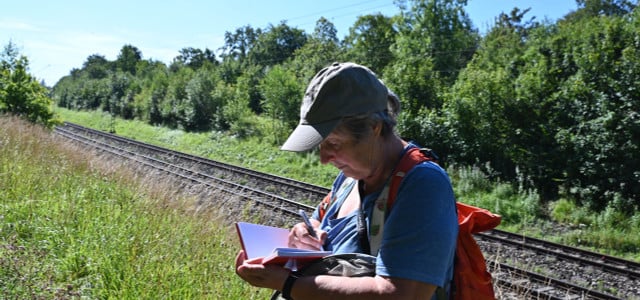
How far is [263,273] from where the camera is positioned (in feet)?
6.43

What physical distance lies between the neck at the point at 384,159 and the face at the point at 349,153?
1.0 inches

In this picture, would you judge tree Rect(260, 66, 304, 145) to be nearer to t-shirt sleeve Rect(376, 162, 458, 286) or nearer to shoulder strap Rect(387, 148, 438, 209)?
shoulder strap Rect(387, 148, 438, 209)

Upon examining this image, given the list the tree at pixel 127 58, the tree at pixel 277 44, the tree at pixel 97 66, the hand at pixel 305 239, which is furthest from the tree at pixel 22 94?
the tree at pixel 127 58

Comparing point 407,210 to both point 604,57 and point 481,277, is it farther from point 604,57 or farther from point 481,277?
point 604,57

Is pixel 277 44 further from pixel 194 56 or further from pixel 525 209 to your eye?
pixel 525 209

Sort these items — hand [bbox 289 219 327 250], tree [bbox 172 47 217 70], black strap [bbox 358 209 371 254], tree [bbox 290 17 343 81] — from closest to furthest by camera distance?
black strap [bbox 358 209 371 254], hand [bbox 289 219 327 250], tree [bbox 290 17 343 81], tree [bbox 172 47 217 70]

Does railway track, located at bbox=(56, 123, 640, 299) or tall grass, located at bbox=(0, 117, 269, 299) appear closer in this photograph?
tall grass, located at bbox=(0, 117, 269, 299)

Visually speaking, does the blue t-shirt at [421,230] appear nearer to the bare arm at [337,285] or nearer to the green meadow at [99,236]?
the bare arm at [337,285]

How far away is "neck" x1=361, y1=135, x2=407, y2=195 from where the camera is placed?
77.1 inches

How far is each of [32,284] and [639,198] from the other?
1344 cm

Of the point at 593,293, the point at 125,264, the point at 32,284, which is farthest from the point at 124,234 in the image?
the point at 593,293

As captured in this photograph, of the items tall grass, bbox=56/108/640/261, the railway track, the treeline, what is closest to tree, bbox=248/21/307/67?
the treeline

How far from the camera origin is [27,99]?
52.3 feet

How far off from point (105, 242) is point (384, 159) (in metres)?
3.20
